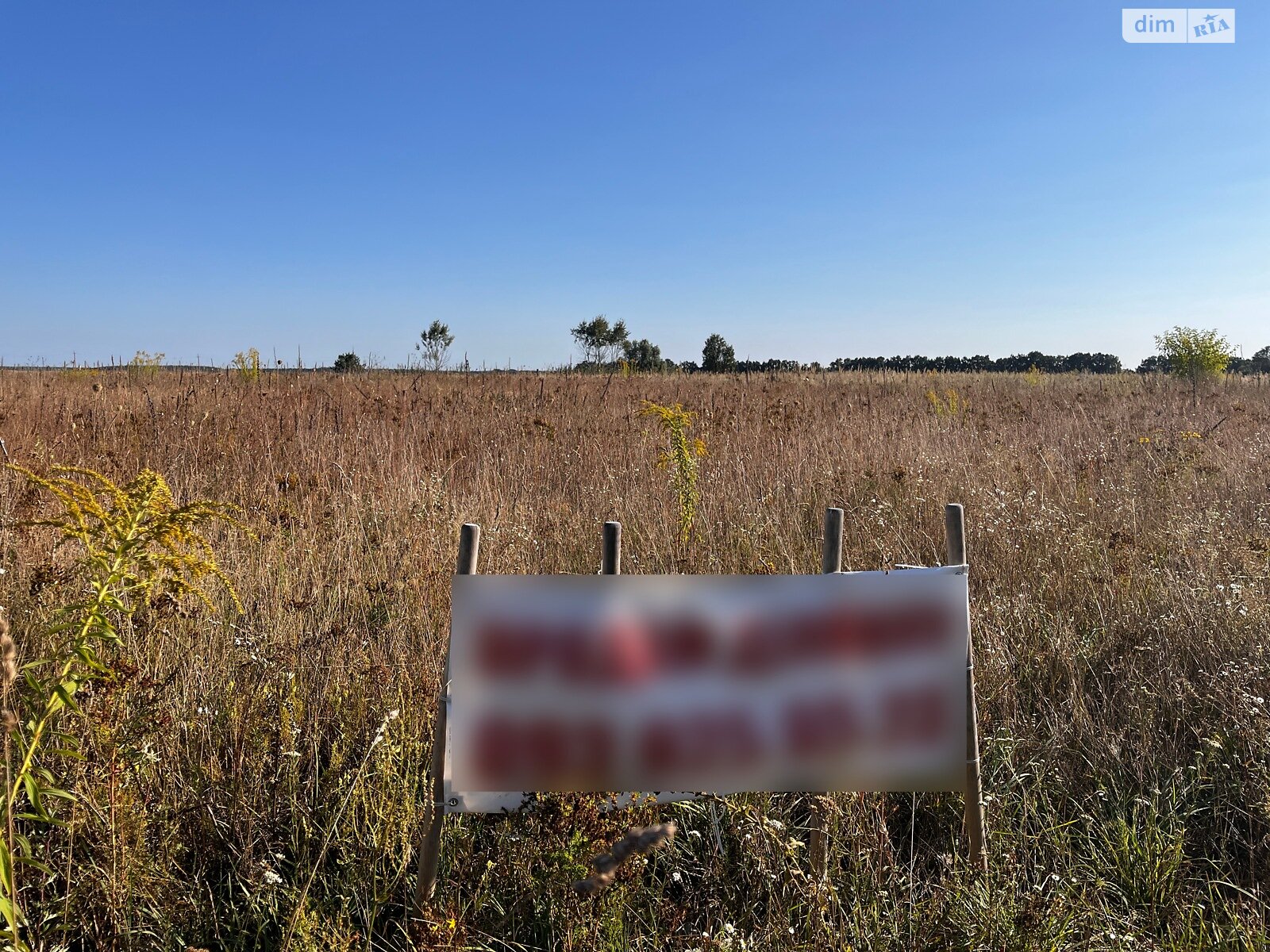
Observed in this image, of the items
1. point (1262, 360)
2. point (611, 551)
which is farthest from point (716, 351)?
point (611, 551)

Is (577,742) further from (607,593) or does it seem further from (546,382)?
(546,382)

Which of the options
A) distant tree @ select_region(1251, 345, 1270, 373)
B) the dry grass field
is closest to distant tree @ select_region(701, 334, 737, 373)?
distant tree @ select_region(1251, 345, 1270, 373)

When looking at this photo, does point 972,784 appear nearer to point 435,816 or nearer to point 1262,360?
point 435,816

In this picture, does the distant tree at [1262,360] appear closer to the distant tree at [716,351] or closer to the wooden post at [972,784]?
the distant tree at [716,351]

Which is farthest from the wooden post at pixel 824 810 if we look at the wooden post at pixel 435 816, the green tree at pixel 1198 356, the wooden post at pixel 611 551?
the green tree at pixel 1198 356

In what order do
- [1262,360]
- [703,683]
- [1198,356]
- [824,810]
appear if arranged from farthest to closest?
[1262,360] → [1198,356] → [824,810] → [703,683]

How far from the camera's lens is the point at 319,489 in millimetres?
5449

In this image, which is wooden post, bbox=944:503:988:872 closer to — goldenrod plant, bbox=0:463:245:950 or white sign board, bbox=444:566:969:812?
white sign board, bbox=444:566:969:812

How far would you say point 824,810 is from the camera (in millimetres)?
1970

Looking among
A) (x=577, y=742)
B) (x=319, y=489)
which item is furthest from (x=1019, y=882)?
(x=319, y=489)

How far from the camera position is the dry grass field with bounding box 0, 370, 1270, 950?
1894 millimetres

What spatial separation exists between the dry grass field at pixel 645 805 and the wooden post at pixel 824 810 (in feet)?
0.19

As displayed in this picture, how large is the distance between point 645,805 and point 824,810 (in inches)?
18.8

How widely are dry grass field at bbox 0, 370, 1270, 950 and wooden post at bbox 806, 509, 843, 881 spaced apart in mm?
57
